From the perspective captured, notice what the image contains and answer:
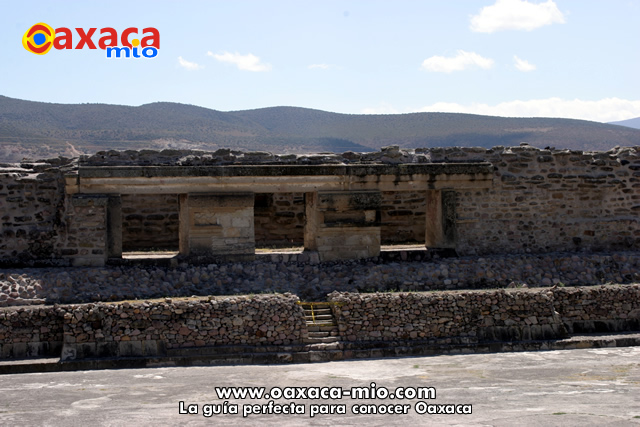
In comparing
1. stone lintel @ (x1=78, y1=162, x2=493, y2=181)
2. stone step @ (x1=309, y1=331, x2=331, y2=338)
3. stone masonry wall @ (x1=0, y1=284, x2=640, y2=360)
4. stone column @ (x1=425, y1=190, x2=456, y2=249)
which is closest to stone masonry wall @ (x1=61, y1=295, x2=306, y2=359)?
stone masonry wall @ (x1=0, y1=284, x2=640, y2=360)

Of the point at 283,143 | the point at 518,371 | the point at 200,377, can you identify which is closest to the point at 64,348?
the point at 200,377

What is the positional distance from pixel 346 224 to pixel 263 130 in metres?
36.3

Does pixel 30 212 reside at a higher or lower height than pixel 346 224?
higher

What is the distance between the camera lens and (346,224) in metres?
12.7

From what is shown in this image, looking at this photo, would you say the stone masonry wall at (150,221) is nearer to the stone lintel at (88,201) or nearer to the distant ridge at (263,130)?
the stone lintel at (88,201)

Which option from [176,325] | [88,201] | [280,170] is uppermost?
[280,170]

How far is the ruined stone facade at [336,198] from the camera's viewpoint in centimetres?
1219

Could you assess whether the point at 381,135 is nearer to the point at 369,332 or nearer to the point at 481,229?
the point at 481,229

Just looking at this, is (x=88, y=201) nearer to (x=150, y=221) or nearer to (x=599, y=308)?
(x=150, y=221)

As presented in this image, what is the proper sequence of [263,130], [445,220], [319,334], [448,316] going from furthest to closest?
[263,130] < [445,220] < [448,316] < [319,334]

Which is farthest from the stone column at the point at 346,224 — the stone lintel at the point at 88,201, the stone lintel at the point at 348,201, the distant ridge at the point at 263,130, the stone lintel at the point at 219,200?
the distant ridge at the point at 263,130

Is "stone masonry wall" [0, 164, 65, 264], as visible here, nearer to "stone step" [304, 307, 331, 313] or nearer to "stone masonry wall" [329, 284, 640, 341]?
"stone step" [304, 307, 331, 313]

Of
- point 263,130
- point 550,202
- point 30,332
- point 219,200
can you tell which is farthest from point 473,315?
point 263,130

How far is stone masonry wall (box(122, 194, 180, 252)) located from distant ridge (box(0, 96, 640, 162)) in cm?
2367
